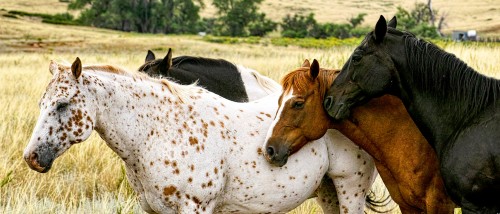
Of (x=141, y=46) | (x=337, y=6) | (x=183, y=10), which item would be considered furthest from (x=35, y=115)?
(x=337, y=6)

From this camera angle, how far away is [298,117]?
11.7 feet

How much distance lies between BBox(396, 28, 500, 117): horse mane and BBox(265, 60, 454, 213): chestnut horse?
0.34 metres

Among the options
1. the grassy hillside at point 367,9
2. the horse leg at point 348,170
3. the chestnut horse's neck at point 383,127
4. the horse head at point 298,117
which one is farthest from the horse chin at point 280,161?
the grassy hillside at point 367,9

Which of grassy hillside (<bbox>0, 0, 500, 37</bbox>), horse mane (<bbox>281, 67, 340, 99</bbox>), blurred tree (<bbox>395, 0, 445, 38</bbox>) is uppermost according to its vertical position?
horse mane (<bbox>281, 67, 340, 99</bbox>)

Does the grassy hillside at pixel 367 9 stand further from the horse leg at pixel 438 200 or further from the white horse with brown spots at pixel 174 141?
the white horse with brown spots at pixel 174 141

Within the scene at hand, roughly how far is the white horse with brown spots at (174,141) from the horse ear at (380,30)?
784 mm

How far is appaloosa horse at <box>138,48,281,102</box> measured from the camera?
5688 mm

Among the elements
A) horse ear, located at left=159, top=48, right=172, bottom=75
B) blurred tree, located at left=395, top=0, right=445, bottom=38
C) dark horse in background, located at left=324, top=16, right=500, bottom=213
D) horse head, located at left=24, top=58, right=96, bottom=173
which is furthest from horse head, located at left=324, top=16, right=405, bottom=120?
blurred tree, located at left=395, top=0, right=445, bottom=38

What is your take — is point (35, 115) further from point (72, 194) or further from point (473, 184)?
point (473, 184)

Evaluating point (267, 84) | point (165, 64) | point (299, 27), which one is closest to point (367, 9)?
point (299, 27)

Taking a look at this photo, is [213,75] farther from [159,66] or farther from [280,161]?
[280,161]

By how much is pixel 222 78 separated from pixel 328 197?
2057 millimetres

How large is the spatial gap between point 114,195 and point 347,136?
2.40 metres

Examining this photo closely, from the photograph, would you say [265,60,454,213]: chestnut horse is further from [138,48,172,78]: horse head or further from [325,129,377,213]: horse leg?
[138,48,172,78]: horse head
